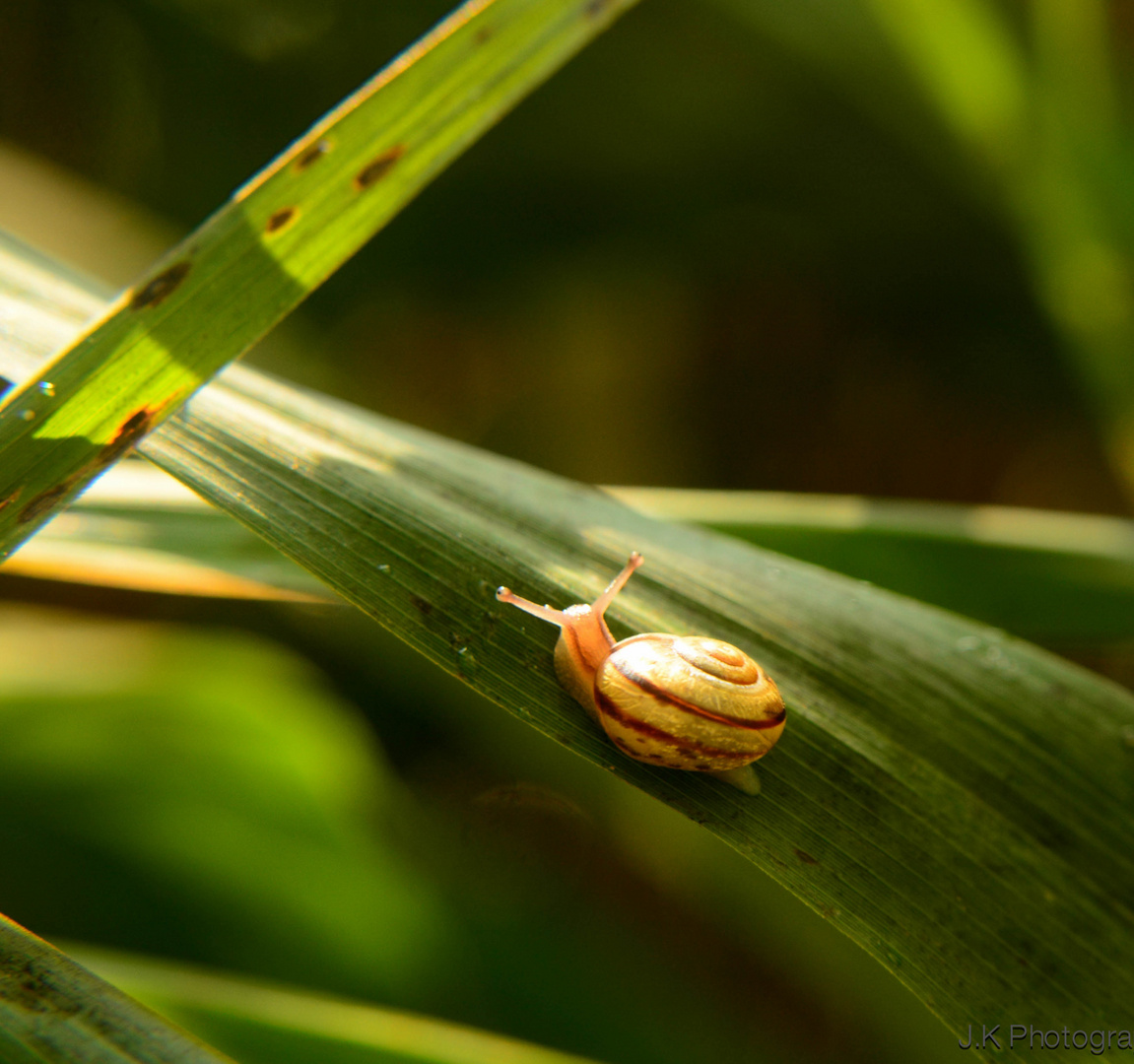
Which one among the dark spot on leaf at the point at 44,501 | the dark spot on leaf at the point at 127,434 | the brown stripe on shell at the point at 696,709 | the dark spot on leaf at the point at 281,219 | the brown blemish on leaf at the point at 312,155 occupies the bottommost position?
the dark spot on leaf at the point at 44,501

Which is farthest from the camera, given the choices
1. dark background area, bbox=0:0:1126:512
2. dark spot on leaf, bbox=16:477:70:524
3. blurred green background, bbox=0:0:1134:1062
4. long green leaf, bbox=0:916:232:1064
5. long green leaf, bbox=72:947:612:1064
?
dark background area, bbox=0:0:1126:512

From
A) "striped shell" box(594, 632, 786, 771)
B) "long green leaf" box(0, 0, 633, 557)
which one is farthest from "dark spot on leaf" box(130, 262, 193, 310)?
"striped shell" box(594, 632, 786, 771)

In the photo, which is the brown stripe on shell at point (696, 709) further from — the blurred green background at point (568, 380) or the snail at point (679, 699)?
the blurred green background at point (568, 380)

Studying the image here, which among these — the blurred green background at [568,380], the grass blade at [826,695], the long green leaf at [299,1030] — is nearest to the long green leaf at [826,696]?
the grass blade at [826,695]

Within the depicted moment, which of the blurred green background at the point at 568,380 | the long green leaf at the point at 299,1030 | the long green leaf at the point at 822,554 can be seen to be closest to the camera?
the long green leaf at the point at 299,1030

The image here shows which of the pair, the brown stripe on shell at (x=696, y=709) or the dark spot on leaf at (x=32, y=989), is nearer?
the dark spot on leaf at (x=32, y=989)

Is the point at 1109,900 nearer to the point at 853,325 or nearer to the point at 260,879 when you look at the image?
the point at 260,879

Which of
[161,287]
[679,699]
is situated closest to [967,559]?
[679,699]

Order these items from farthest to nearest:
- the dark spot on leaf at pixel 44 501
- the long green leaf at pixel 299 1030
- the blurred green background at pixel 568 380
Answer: the blurred green background at pixel 568 380
the long green leaf at pixel 299 1030
the dark spot on leaf at pixel 44 501

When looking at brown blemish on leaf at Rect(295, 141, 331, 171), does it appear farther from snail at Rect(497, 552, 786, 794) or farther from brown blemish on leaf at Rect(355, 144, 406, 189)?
snail at Rect(497, 552, 786, 794)
